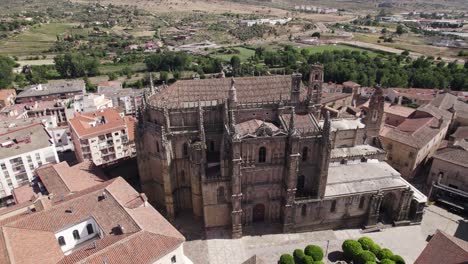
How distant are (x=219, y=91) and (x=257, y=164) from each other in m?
12.9

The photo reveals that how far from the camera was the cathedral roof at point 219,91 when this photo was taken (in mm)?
47594

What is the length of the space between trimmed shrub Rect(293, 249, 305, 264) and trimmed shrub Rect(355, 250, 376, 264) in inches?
281

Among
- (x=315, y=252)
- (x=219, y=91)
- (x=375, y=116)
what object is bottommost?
(x=315, y=252)

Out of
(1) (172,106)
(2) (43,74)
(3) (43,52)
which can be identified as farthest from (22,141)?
(3) (43,52)

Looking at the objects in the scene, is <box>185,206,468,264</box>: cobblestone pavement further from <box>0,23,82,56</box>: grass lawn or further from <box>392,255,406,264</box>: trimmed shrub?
<box>0,23,82,56</box>: grass lawn

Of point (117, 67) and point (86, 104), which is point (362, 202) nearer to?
point (86, 104)

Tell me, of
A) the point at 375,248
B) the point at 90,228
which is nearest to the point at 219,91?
the point at 90,228

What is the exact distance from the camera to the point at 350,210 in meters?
47.2

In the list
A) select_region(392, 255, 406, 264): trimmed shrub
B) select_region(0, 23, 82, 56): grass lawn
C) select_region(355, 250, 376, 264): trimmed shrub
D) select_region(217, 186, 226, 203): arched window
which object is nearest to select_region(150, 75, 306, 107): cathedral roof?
select_region(217, 186, 226, 203): arched window

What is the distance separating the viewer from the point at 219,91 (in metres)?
48.7

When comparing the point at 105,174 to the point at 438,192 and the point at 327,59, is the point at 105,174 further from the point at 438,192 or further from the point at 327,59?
the point at 327,59

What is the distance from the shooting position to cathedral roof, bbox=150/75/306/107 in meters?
47.6

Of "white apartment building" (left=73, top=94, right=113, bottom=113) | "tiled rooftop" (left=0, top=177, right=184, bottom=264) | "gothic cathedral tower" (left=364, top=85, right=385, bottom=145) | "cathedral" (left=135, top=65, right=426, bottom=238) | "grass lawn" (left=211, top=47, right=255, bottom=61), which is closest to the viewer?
"tiled rooftop" (left=0, top=177, right=184, bottom=264)

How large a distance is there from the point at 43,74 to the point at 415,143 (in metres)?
145
